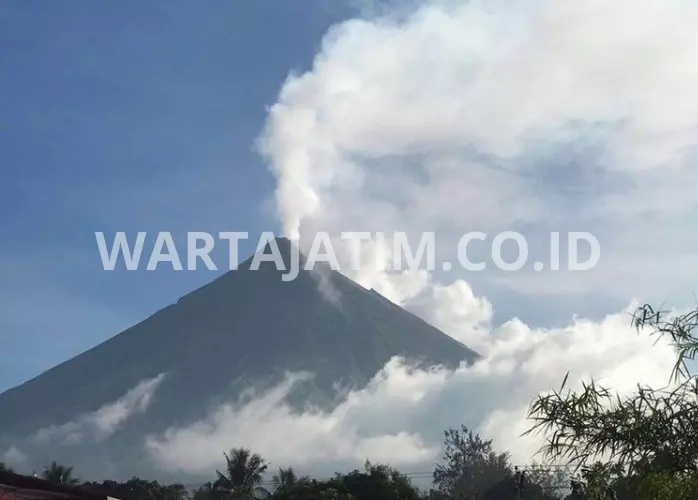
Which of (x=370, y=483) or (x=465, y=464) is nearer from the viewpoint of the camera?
(x=370, y=483)

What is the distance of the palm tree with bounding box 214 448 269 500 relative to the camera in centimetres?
6469

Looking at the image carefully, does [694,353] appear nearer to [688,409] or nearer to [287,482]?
[688,409]

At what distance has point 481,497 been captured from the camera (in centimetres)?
6253

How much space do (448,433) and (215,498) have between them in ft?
112

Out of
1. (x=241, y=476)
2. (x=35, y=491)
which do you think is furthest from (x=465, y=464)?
(x=35, y=491)

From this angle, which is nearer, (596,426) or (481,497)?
(596,426)

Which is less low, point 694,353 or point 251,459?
point 251,459

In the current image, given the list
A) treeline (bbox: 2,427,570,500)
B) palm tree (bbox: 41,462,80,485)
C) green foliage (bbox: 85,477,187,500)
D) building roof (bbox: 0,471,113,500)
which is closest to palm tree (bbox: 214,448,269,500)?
treeline (bbox: 2,427,570,500)

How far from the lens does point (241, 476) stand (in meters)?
65.5

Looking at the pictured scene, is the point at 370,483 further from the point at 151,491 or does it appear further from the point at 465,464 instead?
the point at 465,464

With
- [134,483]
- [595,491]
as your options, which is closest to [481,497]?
[134,483]

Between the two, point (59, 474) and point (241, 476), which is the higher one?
point (59, 474)

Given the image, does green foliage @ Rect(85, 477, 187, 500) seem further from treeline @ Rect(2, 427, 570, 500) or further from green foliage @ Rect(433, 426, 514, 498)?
green foliage @ Rect(433, 426, 514, 498)

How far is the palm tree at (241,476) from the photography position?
6469cm
